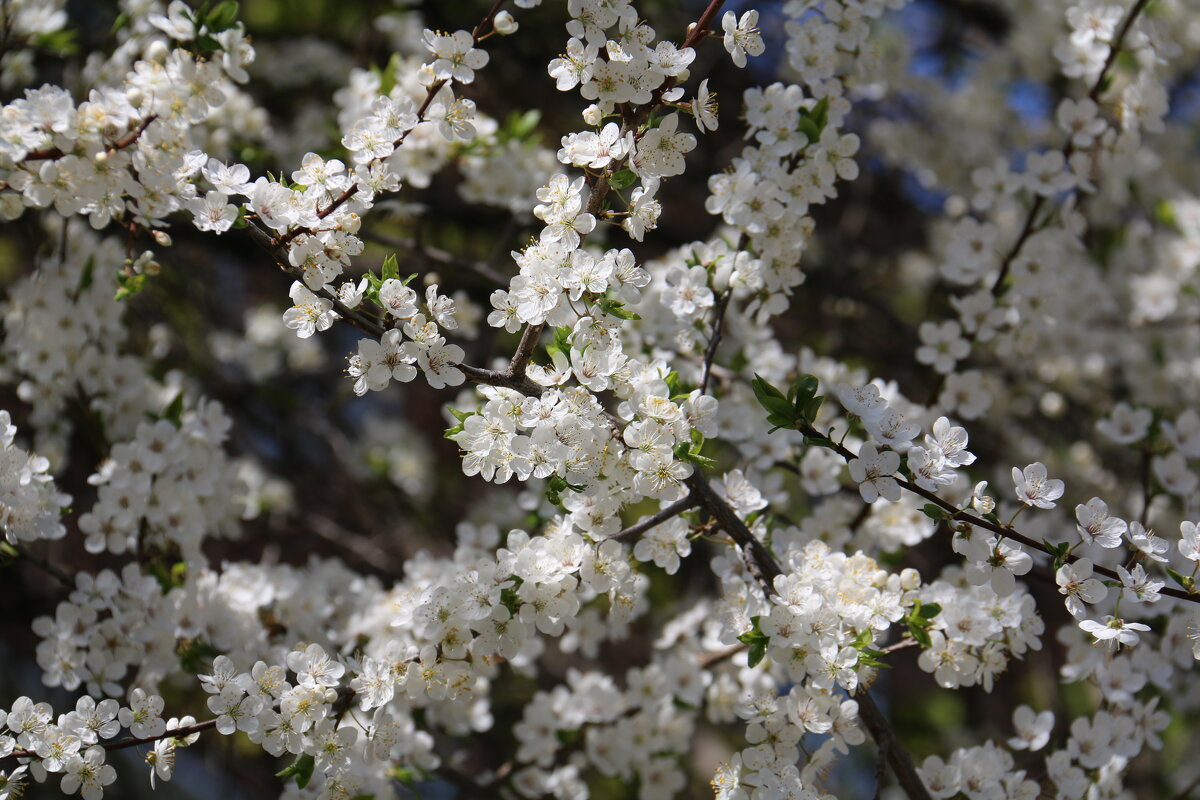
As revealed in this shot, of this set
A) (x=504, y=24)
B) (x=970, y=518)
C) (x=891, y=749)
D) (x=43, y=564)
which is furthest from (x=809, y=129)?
(x=43, y=564)

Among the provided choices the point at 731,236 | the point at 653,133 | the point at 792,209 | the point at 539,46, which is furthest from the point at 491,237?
the point at 653,133

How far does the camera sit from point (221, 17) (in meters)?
1.94

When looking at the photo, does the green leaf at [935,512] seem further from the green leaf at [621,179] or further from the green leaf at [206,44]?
the green leaf at [206,44]

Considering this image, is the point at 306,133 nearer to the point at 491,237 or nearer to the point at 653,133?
the point at 491,237

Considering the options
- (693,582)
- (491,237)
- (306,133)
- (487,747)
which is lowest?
(487,747)

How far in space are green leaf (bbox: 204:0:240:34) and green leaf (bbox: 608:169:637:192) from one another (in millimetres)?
968

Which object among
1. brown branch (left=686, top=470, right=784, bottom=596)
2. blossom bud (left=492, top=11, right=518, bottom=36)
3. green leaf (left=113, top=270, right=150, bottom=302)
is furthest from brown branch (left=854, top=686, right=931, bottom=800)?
green leaf (left=113, top=270, right=150, bottom=302)

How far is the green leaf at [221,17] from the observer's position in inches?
75.7

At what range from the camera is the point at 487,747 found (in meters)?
4.21

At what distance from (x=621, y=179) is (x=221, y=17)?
101cm

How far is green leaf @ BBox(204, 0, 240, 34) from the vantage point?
6.31 feet

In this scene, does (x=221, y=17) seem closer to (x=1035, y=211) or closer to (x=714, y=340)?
(x=714, y=340)

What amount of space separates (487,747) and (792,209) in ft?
10.3

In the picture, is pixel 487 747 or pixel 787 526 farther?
pixel 487 747
